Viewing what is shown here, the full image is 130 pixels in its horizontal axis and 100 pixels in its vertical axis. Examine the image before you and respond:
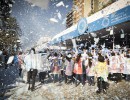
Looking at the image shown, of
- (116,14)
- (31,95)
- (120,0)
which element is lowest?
(31,95)

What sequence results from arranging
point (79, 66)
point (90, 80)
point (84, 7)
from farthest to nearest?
point (84, 7)
point (90, 80)
point (79, 66)

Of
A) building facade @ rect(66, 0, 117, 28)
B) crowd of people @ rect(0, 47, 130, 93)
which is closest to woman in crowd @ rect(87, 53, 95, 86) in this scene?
crowd of people @ rect(0, 47, 130, 93)

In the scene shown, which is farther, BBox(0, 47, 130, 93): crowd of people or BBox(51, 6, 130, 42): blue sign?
BBox(51, 6, 130, 42): blue sign

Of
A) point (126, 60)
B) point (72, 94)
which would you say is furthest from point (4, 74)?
point (126, 60)

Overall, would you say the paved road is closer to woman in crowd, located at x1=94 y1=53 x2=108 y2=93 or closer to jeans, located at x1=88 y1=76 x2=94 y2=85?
jeans, located at x1=88 y1=76 x2=94 y2=85

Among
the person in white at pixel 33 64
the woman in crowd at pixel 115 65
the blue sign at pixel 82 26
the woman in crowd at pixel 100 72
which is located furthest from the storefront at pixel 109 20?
the person in white at pixel 33 64

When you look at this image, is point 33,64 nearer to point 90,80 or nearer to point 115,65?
point 90,80

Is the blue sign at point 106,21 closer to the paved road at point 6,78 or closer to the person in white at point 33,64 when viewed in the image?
the person in white at point 33,64

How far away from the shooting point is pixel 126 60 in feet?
36.2

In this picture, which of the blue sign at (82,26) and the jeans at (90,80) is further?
the blue sign at (82,26)

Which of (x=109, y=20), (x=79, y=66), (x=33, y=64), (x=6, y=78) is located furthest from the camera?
(x=109, y=20)

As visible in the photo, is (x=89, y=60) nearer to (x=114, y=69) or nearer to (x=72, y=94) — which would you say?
(x=114, y=69)

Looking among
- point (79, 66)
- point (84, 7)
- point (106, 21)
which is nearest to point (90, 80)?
point (79, 66)

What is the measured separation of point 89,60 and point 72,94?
2.67 meters
